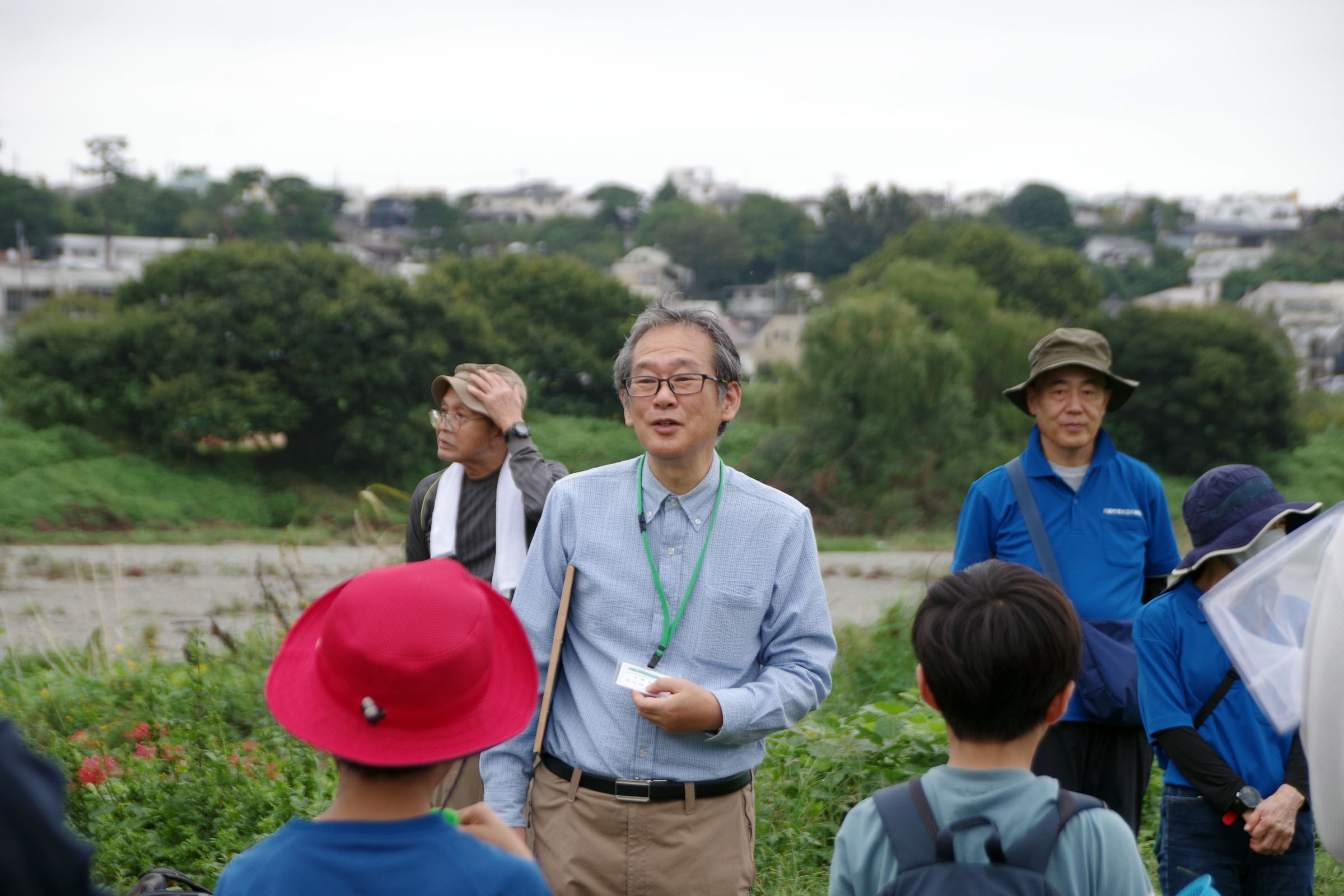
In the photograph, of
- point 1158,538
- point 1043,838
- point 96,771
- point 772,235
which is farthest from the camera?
point 772,235

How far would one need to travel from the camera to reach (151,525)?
2623 cm

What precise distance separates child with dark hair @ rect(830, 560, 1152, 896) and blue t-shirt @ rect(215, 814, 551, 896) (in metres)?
0.49

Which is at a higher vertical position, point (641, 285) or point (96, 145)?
point (96, 145)

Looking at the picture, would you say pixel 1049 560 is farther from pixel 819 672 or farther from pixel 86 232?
pixel 86 232

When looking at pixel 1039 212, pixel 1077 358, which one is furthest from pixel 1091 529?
pixel 1039 212

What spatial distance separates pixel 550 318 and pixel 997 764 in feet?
137

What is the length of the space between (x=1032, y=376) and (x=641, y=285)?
7461cm

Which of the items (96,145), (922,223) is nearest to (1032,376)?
(922,223)

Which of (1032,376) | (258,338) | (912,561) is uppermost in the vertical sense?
(1032,376)

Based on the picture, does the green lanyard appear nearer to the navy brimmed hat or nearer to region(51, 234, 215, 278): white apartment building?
the navy brimmed hat

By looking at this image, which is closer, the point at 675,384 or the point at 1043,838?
the point at 1043,838

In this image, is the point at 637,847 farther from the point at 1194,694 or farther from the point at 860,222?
the point at 860,222

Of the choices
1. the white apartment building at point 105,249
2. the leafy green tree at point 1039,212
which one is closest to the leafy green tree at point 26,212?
the white apartment building at point 105,249

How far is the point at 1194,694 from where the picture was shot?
2.71 metres
